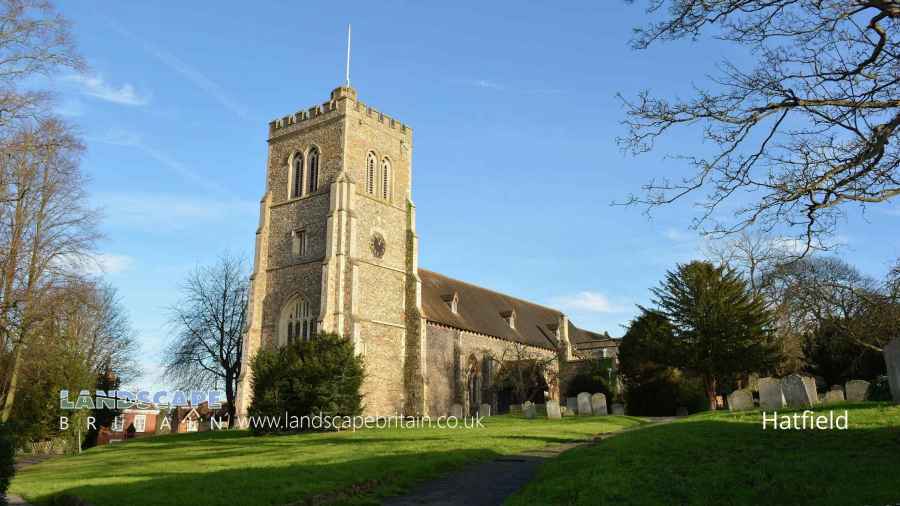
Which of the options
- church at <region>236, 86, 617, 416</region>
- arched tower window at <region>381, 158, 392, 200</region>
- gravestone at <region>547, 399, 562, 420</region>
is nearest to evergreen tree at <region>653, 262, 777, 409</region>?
gravestone at <region>547, 399, 562, 420</region>

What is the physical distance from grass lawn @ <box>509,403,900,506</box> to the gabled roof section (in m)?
24.9

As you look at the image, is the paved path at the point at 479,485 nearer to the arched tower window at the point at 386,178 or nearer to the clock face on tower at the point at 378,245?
the clock face on tower at the point at 378,245

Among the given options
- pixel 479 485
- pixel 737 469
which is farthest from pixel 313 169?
pixel 737 469

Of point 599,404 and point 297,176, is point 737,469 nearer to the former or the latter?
point 599,404

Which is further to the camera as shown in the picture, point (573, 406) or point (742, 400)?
point (573, 406)

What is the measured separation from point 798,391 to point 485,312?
2766cm

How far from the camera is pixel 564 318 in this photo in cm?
Answer: 4828

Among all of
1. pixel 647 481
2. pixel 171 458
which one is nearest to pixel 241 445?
pixel 171 458

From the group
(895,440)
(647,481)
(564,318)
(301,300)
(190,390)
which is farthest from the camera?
(564,318)

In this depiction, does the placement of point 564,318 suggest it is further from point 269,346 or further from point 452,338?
point 269,346

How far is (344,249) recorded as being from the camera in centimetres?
3219

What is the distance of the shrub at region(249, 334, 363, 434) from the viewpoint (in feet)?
77.2

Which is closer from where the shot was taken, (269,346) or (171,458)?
(171,458)

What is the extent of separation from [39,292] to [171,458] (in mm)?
5735
